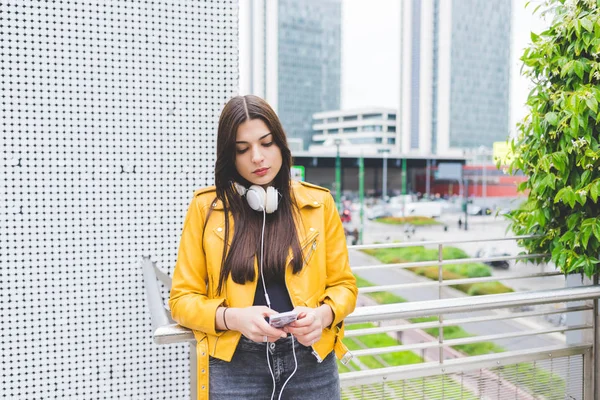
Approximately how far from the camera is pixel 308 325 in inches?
42.0

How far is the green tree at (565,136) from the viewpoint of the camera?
7.43 ft

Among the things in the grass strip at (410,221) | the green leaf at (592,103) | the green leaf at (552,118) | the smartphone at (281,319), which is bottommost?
the grass strip at (410,221)

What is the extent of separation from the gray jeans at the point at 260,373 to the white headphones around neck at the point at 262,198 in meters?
0.28

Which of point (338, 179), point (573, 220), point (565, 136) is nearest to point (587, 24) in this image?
point (565, 136)

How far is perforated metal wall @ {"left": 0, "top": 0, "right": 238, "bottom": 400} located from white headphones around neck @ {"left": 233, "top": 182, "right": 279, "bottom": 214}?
3.12 ft

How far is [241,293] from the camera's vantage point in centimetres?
114

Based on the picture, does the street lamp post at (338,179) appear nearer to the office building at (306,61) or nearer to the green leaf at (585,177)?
the green leaf at (585,177)

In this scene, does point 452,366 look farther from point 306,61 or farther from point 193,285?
point 306,61

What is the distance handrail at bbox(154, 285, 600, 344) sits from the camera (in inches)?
46.6

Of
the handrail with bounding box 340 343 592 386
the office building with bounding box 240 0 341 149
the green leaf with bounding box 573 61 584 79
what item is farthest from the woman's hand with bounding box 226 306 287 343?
the office building with bounding box 240 0 341 149

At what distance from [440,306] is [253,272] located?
0.58 metres

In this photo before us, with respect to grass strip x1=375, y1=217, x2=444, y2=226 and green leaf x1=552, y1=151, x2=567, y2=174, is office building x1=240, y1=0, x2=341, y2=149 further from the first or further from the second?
green leaf x1=552, y1=151, x2=567, y2=174

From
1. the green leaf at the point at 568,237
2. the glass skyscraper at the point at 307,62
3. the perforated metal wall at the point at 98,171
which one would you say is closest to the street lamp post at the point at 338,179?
the green leaf at the point at 568,237

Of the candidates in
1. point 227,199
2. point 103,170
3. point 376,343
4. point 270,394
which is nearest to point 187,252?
point 227,199
